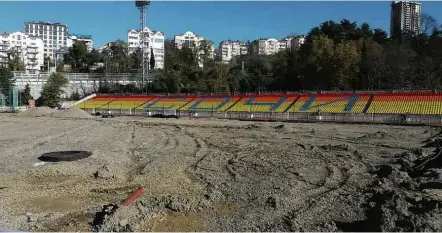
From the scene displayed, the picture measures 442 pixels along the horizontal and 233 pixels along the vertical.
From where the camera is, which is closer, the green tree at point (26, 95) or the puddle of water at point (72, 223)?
the puddle of water at point (72, 223)

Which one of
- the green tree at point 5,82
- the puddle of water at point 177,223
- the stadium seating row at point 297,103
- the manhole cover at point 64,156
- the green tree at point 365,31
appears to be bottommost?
the puddle of water at point 177,223

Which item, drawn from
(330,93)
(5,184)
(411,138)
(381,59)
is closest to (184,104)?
(330,93)

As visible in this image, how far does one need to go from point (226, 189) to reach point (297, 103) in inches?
1469

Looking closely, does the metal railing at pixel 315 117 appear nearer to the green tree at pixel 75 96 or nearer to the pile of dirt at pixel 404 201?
the pile of dirt at pixel 404 201

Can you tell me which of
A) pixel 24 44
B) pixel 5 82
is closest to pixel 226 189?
pixel 5 82

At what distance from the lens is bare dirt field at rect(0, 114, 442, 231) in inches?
324

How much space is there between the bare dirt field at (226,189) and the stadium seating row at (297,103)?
810 inches

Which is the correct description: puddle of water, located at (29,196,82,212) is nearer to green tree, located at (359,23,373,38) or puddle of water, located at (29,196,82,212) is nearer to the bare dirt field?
the bare dirt field

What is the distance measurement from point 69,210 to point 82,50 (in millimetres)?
133201

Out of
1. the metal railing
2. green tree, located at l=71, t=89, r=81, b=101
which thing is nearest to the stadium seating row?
the metal railing

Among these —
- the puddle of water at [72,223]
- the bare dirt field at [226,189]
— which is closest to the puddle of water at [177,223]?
the bare dirt field at [226,189]

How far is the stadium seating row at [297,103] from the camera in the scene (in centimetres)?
3925

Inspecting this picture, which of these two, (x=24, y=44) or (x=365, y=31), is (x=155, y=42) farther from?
(x=365, y=31)

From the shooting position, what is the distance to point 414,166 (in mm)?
13961
